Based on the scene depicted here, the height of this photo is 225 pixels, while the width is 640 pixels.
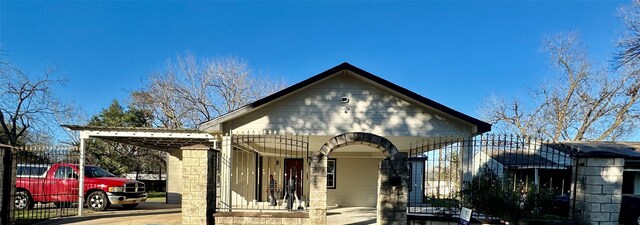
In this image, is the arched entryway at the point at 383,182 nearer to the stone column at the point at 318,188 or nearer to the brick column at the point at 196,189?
the stone column at the point at 318,188

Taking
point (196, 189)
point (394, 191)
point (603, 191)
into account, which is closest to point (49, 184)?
point (196, 189)

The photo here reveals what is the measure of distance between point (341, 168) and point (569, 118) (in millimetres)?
19570

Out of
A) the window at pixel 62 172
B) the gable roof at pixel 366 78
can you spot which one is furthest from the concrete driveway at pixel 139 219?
the gable roof at pixel 366 78

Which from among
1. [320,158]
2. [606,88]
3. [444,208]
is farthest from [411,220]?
[606,88]

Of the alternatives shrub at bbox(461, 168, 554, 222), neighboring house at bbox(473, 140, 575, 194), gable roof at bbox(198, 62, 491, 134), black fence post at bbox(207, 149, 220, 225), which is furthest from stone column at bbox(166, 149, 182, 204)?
shrub at bbox(461, 168, 554, 222)

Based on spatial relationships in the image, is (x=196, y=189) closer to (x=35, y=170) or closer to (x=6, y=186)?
(x=6, y=186)

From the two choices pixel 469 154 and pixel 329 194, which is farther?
pixel 329 194

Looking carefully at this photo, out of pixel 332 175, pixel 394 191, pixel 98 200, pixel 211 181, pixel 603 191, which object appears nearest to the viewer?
pixel 603 191

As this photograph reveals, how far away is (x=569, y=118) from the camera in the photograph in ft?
84.2

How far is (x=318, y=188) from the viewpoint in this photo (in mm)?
8375

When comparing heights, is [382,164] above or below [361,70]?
below

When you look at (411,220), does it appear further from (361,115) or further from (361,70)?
(361,70)

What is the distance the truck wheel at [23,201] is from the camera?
11281 millimetres

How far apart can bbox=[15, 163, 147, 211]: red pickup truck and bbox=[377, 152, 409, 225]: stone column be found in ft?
30.3
